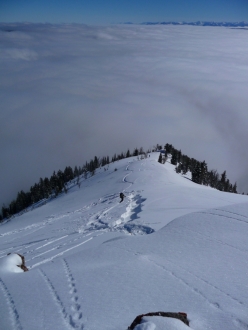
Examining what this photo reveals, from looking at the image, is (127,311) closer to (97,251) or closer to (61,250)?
(97,251)

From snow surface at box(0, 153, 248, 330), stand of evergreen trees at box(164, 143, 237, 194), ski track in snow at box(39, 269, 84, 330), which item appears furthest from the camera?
stand of evergreen trees at box(164, 143, 237, 194)

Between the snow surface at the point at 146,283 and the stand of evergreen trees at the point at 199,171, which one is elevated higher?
the snow surface at the point at 146,283

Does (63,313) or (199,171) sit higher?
(63,313)

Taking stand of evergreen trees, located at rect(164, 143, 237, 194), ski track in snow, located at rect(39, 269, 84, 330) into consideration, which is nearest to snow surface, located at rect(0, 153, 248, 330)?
ski track in snow, located at rect(39, 269, 84, 330)

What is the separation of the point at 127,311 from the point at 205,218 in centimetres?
898

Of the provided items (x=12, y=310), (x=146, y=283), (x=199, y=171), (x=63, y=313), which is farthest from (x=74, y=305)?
(x=199, y=171)

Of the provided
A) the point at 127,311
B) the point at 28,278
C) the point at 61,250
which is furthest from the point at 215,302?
the point at 61,250

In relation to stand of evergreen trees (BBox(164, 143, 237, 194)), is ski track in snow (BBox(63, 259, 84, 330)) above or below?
above

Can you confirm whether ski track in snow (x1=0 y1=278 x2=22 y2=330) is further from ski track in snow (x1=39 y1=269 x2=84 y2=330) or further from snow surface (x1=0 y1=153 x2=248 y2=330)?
ski track in snow (x1=39 y1=269 x2=84 y2=330)

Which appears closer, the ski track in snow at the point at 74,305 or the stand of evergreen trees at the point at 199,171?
the ski track in snow at the point at 74,305

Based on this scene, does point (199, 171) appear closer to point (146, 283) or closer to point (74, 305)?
point (146, 283)

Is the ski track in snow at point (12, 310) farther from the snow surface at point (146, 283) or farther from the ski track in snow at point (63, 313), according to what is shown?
the ski track in snow at point (63, 313)

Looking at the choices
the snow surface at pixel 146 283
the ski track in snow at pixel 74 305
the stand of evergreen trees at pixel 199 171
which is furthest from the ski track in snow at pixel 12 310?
the stand of evergreen trees at pixel 199 171

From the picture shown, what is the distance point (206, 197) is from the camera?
2741 cm
